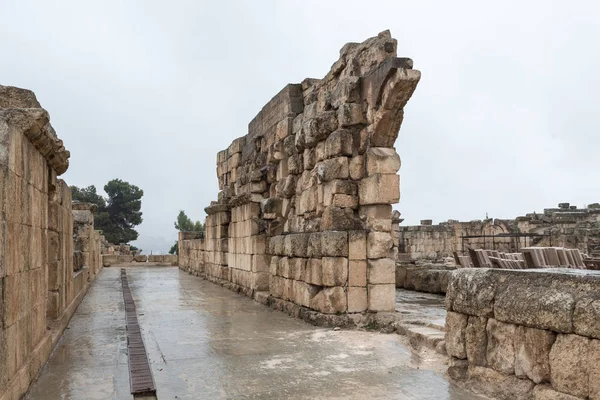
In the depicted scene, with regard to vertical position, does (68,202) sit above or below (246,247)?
above

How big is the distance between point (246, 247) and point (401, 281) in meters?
3.66

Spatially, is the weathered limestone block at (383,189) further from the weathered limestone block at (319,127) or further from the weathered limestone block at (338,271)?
the weathered limestone block at (319,127)

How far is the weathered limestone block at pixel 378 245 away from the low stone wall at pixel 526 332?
8.80 ft

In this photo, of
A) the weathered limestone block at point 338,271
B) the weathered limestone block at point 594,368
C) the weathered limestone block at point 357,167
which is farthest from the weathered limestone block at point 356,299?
the weathered limestone block at point 594,368

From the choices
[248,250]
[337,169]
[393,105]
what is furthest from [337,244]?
[248,250]

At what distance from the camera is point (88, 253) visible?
13.9m

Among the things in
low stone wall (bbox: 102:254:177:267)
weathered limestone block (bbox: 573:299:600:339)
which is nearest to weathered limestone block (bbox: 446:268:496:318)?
weathered limestone block (bbox: 573:299:600:339)

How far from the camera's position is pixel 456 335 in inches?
194

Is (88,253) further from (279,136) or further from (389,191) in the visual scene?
(389,191)

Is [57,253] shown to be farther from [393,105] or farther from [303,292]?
[393,105]

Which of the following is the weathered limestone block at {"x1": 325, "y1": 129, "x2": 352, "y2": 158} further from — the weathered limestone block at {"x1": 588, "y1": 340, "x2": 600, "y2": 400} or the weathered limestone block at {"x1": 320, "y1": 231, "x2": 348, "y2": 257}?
the weathered limestone block at {"x1": 588, "y1": 340, "x2": 600, "y2": 400}

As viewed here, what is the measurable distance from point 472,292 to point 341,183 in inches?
141

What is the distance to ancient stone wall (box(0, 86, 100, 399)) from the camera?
389 cm

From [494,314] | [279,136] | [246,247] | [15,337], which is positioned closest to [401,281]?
[246,247]
